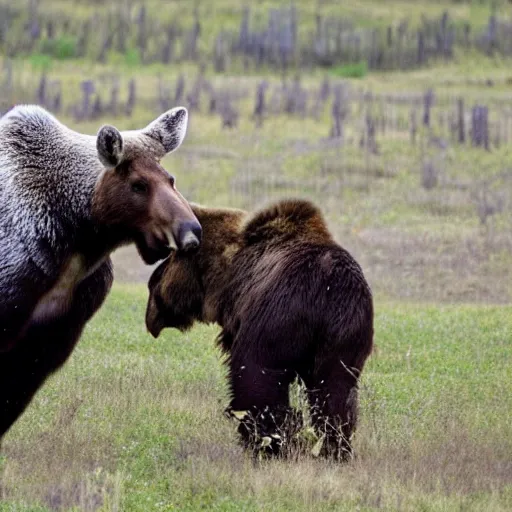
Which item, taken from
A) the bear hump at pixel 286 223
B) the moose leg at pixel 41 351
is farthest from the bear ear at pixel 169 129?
the bear hump at pixel 286 223

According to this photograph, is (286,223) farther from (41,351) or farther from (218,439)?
(41,351)

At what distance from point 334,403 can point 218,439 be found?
1.30 m

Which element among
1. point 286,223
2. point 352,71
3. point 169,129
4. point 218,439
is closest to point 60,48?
point 352,71

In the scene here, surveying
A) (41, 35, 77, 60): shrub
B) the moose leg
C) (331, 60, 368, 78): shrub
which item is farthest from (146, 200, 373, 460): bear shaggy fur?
(41, 35, 77, 60): shrub

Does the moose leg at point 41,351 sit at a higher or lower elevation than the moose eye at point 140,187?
lower

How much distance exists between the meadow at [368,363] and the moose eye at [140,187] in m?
Result: 1.81

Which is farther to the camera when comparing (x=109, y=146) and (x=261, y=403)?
(x=261, y=403)

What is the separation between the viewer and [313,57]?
45125mm

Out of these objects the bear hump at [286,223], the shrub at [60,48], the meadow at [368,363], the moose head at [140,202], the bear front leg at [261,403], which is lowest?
the shrub at [60,48]

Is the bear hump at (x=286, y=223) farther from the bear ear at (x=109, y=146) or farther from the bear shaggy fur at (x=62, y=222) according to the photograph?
the bear ear at (x=109, y=146)

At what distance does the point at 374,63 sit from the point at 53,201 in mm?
38890

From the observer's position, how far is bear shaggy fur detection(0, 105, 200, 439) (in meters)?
6.25

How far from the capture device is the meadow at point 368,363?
276 inches

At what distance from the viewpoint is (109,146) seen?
617 centimetres
